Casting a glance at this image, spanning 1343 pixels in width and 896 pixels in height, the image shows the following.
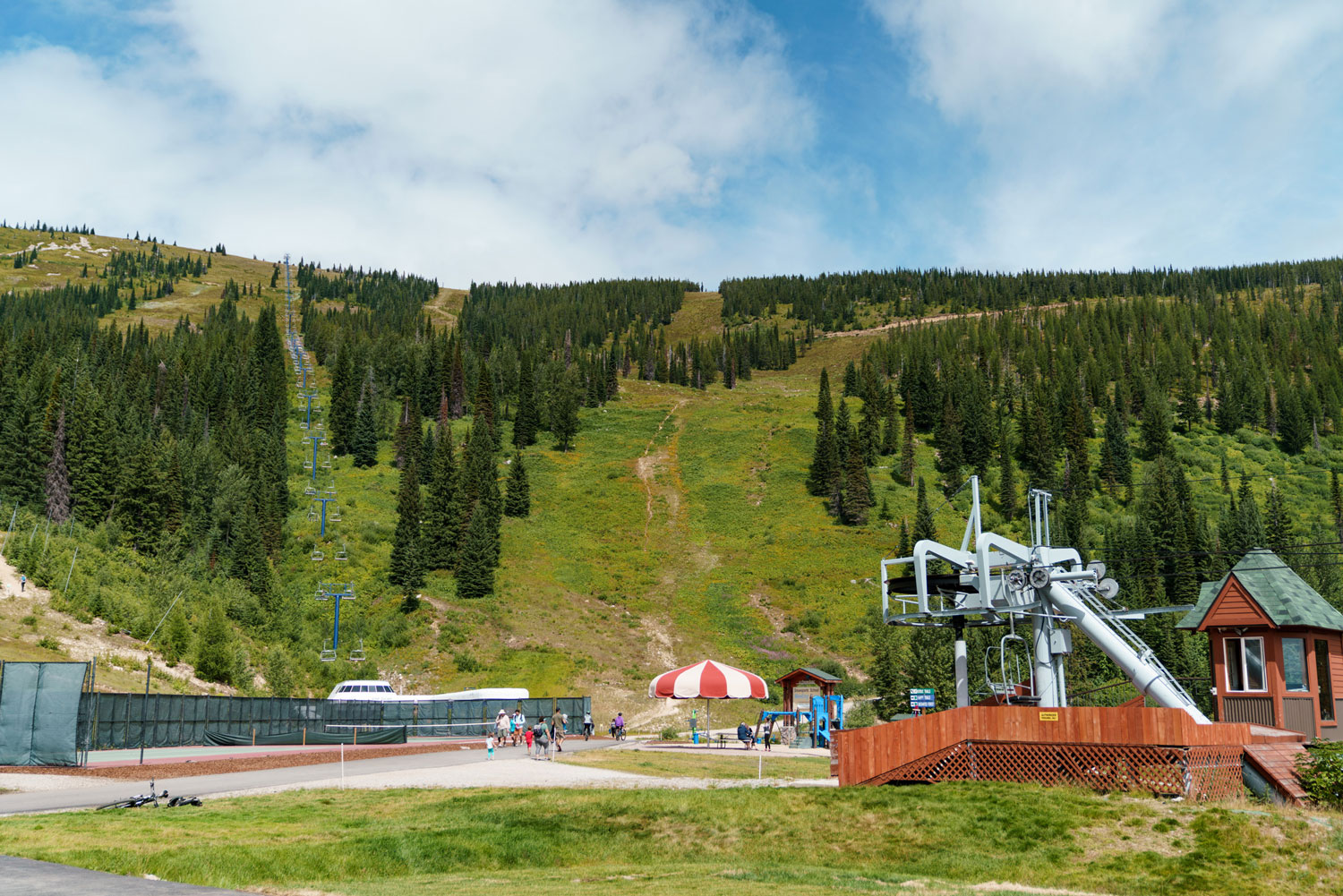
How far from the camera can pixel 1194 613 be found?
30562 millimetres

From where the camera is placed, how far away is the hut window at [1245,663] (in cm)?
2922

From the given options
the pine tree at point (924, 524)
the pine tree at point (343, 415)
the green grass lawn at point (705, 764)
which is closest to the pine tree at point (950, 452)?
the pine tree at point (924, 524)

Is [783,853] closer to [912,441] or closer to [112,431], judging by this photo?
[112,431]

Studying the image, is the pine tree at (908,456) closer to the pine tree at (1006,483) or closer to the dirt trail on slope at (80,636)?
the pine tree at (1006,483)

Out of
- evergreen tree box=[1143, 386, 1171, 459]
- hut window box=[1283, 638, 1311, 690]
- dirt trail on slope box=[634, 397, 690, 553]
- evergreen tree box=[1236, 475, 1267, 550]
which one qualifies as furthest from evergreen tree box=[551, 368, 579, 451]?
hut window box=[1283, 638, 1311, 690]

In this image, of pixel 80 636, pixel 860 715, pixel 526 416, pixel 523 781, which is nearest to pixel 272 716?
pixel 80 636

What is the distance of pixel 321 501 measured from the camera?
9600 cm

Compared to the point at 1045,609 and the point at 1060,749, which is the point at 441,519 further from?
the point at 1060,749

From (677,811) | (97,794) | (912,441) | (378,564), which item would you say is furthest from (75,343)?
(677,811)

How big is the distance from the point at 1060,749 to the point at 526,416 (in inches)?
4578

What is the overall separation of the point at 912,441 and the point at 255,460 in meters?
81.5

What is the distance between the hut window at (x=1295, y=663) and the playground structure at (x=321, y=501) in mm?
57427

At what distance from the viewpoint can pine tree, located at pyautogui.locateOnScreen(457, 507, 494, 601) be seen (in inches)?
3337

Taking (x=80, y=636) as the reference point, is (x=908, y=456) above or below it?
above
